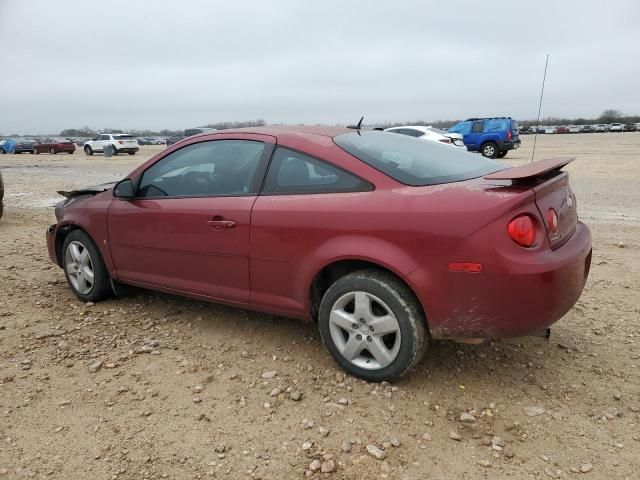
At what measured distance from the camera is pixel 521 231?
2500 millimetres

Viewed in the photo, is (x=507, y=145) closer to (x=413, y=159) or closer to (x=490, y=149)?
(x=490, y=149)

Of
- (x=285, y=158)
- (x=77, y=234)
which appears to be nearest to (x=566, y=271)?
(x=285, y=158)

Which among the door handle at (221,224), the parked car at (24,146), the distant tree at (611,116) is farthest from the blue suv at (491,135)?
the distant tree at (611,116)

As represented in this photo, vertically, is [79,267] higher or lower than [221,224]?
lower

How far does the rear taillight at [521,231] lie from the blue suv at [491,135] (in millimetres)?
18588

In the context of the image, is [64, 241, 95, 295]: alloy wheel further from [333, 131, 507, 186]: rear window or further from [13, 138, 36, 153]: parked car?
[13, 138, 36, 153]: parked car

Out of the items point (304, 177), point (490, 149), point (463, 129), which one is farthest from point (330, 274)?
point (463, 129)

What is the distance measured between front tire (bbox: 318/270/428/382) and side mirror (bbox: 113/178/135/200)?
186 centimetres

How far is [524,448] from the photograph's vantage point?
239 cm

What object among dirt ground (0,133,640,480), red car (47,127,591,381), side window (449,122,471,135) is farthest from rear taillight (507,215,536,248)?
side window (449,122,471,135)

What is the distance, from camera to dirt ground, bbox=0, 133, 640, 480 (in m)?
2.34

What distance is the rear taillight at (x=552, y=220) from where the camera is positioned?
103 inches

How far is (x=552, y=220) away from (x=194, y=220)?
2219mm

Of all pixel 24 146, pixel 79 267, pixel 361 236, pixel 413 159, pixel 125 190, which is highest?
pixel 413 159
